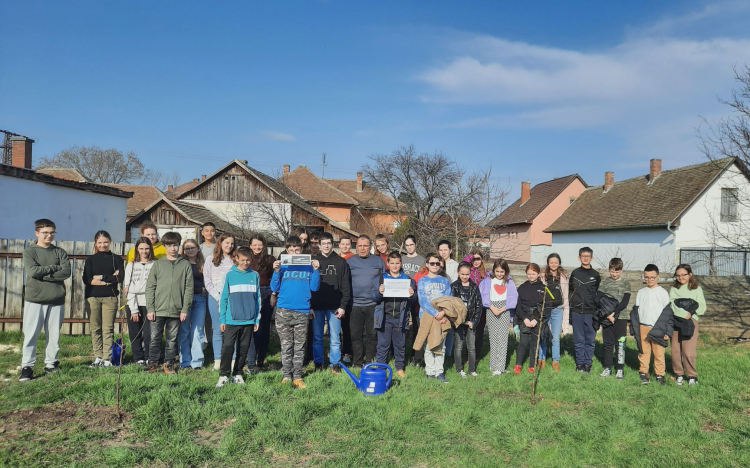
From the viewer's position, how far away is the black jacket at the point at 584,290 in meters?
7.92

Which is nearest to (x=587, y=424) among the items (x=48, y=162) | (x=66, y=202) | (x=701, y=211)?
(x=66, y=202)

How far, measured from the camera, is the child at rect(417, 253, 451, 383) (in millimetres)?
7207

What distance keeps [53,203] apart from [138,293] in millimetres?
13981

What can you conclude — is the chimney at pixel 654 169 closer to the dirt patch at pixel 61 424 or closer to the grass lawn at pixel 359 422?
the grass lawn at pixel 359 422

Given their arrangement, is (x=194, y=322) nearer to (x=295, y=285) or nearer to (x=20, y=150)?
(x=295, y=285)

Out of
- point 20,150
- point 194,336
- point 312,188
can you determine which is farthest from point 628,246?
point 20,150

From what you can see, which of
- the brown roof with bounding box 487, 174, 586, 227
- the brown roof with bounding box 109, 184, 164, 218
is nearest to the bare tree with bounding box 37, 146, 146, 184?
the brown roof with bounding box 109, 184, 164, 218

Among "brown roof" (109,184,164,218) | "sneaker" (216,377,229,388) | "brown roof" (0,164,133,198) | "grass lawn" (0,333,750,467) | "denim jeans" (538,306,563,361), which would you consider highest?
"brown roof" (109,184,164,218)

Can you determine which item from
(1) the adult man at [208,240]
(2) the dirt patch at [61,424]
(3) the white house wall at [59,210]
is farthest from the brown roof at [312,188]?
(2) the dirt patch at [61,424]

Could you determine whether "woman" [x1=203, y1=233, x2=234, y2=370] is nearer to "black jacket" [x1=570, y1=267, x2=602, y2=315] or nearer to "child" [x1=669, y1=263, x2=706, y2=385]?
"black jacket" [x1=570, y1=267, x2=602, y2=315]

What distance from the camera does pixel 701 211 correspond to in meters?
25.5

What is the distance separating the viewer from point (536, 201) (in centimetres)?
4447

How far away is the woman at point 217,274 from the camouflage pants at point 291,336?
3.80ft

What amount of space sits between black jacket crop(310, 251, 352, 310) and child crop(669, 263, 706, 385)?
4906 mm
